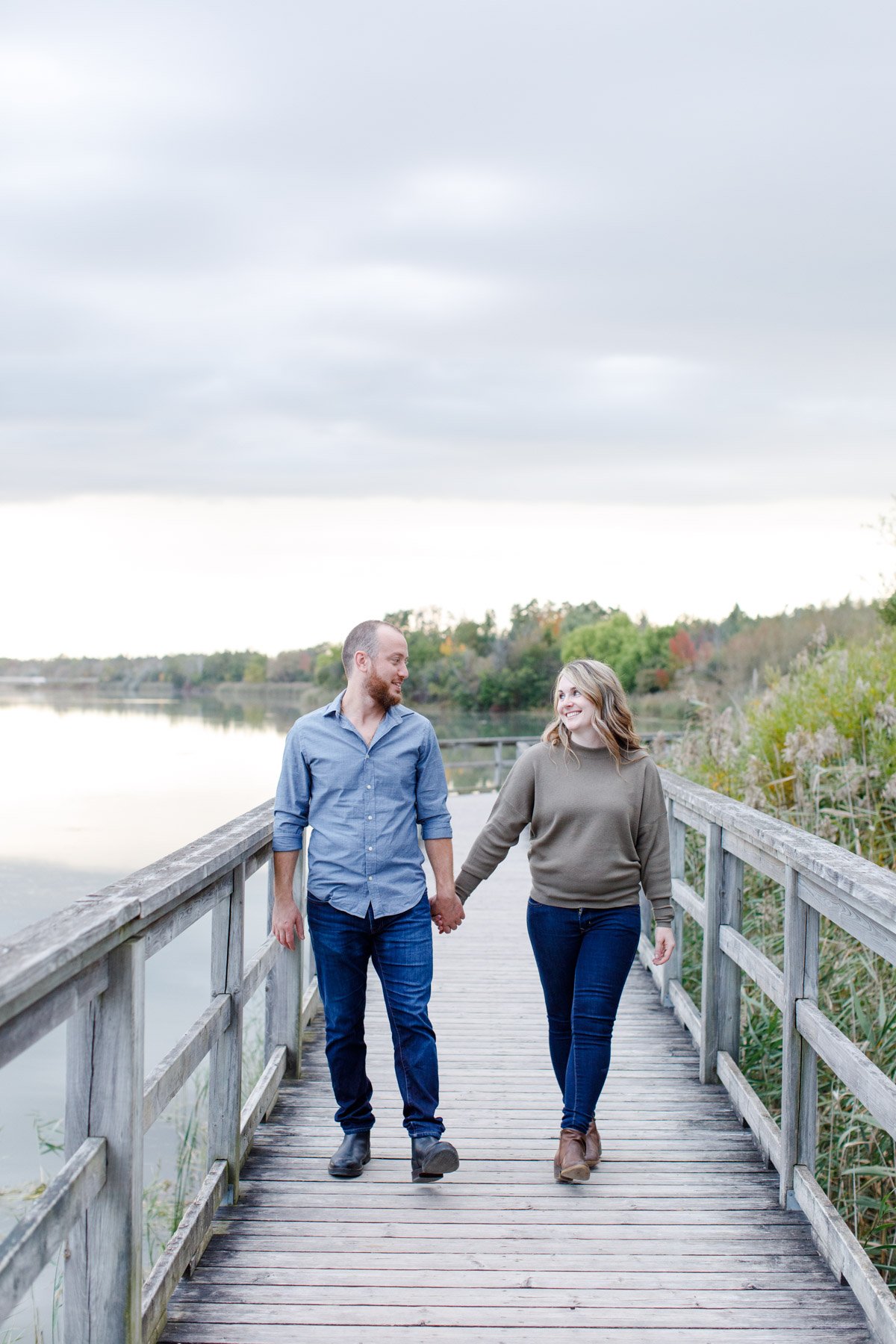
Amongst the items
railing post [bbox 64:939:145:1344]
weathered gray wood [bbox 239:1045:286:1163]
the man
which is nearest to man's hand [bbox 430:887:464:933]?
the man

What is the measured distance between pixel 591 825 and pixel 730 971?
42.6 inches

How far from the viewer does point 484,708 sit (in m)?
73.1

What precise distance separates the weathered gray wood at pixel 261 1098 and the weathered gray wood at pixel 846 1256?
1567 millimetres

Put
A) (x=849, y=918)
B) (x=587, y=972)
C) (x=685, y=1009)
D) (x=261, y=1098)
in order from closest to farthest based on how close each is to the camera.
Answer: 1. (x=849, y=918)
2. (x=587, y=972)
3. (x=261, y=1098)
4. (x=685, y=1009)

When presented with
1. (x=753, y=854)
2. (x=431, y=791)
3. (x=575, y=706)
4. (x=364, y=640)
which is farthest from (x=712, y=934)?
(x=364, y=640)

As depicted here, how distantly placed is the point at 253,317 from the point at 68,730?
44725mm

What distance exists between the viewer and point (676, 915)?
5648mm

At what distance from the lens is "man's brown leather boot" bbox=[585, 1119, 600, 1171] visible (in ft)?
12.2

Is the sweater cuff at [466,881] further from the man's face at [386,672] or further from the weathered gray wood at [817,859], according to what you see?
the weathered gray wood at [817,859]

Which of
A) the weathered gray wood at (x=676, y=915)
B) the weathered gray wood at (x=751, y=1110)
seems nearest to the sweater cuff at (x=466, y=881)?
the weathered gray wood at (x=751, y=1110)

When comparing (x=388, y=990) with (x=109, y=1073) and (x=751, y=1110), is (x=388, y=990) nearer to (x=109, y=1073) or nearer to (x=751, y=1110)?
(x=751, y=1110)

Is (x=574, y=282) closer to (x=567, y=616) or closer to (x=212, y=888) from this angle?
(x=212, y=888)

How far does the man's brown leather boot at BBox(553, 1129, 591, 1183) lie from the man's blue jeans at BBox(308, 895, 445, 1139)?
0.37 meters

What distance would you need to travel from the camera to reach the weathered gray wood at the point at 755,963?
11.4 ft
